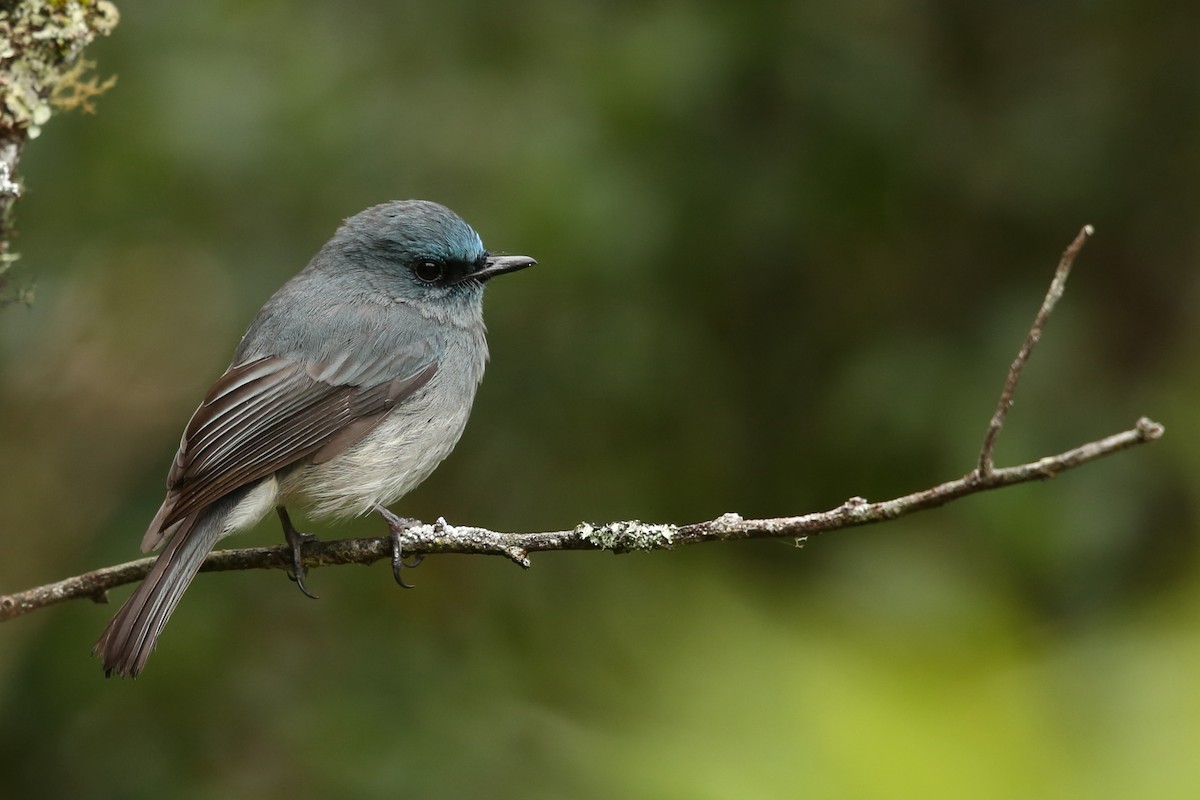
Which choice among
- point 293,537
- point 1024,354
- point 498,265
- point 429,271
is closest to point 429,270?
point 429,271

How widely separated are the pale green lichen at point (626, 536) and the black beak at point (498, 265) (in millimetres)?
1573

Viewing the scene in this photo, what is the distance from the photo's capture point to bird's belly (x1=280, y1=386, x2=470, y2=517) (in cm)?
374

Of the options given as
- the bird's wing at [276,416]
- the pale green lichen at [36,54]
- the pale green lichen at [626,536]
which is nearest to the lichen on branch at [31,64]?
the pale green lichen at [36,54]

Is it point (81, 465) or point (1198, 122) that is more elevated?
point (1198, 122)

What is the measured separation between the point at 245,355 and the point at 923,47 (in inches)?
117

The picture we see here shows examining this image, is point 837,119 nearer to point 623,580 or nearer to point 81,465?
point 623,580

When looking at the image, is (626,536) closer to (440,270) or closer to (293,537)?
(293,537)

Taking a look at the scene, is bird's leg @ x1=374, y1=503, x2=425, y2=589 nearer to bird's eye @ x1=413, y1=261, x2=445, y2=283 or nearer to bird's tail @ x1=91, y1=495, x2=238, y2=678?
bird's tail @ x1=91, y1=495, x2=238, y2=678

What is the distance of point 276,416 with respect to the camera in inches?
145

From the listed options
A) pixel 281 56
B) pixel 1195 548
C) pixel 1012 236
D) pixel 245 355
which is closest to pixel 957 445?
pixel 1195 548

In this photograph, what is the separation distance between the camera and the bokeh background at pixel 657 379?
12.1 ft

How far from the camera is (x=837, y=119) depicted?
4.65 meters

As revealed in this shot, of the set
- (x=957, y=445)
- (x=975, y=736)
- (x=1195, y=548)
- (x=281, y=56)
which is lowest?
(x=975, y=736)

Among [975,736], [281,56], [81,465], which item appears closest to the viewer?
[975,736]
